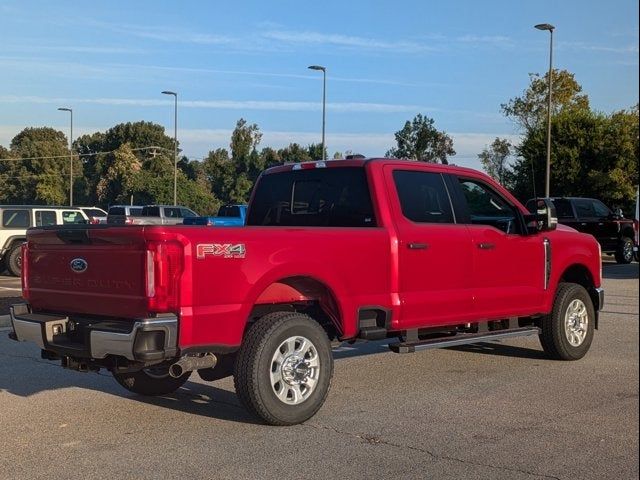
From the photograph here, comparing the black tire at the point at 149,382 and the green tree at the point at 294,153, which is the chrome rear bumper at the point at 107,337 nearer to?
the black tire at the point at 149,382

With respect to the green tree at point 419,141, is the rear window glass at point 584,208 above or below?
below

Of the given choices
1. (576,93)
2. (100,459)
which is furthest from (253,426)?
(576,93)

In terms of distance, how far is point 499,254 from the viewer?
741 cm

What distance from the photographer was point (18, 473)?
4719 mm

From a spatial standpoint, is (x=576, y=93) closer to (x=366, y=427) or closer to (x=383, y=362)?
(x=383, y=362)

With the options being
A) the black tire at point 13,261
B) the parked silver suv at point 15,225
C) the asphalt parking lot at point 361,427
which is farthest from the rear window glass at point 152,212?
the asphalt parking lot at point 361,427

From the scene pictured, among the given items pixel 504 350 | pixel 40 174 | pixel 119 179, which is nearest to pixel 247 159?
pixel 119 179

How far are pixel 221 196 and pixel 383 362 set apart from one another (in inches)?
2221

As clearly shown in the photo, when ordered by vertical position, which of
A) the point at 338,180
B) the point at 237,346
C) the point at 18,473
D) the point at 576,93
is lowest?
the point at 18,473

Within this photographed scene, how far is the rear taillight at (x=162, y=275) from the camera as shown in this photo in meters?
5.10

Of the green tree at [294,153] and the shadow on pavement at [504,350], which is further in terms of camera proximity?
the green tree at [294,153]

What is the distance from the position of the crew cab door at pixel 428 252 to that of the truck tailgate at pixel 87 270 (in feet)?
7.75

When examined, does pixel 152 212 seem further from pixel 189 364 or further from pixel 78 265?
pixel 189 364

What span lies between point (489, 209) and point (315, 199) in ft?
6.21
